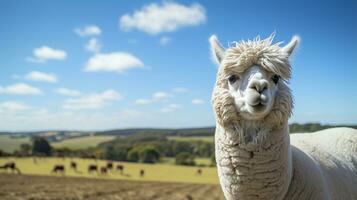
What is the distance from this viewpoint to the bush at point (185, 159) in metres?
80.3

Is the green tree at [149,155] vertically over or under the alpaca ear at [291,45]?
under

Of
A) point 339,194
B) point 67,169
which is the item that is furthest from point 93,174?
point 339,194

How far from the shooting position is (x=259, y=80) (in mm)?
4145

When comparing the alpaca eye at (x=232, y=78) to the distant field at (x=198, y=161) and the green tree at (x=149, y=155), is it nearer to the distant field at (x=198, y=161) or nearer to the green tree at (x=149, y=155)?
the distant field at (x=198, y=161)

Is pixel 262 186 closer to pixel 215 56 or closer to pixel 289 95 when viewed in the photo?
pixel 289 95

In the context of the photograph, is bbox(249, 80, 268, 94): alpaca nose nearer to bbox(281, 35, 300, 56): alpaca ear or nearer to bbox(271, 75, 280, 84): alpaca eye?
bbox(271, 75, 280, 84): alpaca eye

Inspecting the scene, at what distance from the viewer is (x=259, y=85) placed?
4109 millimetres

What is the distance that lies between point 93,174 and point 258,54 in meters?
55.1

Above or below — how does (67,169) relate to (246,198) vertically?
below

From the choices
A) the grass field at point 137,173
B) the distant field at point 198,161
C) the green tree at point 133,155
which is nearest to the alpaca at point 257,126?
the grass field at point 137,173

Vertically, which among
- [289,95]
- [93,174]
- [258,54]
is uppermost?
[258,54]

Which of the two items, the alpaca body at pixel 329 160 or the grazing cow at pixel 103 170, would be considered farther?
the grazing cow at pixel 103 170

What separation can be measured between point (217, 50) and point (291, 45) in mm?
975

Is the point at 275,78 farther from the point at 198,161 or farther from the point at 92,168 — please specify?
the point at 198,161
